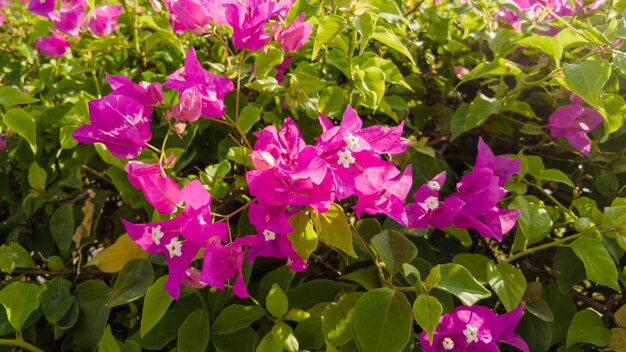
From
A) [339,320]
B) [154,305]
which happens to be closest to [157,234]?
[154,305]

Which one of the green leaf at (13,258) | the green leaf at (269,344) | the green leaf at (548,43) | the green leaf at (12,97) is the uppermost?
the green leaf at (548,43)

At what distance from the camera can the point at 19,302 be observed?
2.57 feet

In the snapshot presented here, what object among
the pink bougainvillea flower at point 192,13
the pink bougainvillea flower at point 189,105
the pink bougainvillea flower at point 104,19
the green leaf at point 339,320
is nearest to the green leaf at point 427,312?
the green leaf at point 339,320

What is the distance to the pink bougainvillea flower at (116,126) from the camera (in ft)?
2.19

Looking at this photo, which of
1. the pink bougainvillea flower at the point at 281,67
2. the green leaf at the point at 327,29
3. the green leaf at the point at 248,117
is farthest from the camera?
the pink bougainvillea flower at the point at 281,67

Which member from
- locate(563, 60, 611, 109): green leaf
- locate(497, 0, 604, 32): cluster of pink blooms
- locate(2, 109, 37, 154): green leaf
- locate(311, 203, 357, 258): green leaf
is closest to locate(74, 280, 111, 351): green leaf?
locate(2, 109, 37, 154): green leaf

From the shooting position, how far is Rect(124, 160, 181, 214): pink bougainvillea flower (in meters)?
0.62

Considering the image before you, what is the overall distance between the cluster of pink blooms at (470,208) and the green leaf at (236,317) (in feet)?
0.75

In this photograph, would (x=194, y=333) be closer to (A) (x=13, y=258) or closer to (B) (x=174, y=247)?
(B) (x=174, y=247)

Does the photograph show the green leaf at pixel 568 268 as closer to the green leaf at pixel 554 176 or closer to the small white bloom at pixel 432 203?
the green leaf at pixel 554 176

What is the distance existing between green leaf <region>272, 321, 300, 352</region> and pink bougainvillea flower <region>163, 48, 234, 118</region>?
0.27 meters

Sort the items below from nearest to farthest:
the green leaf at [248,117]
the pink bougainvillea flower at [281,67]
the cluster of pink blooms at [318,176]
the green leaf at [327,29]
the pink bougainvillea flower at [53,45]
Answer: the cluster of pink blooms at [318,176]
the green leaf at [327,29]
the green leaf at [248,117]
the pink bougainvillea flower at [281,67]
the pink bougainvillea flower at [53,45]

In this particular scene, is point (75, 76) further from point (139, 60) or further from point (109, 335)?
point (109, 335)

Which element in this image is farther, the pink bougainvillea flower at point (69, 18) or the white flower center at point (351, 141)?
the pink bougainvillea flower at point (69, 18)
